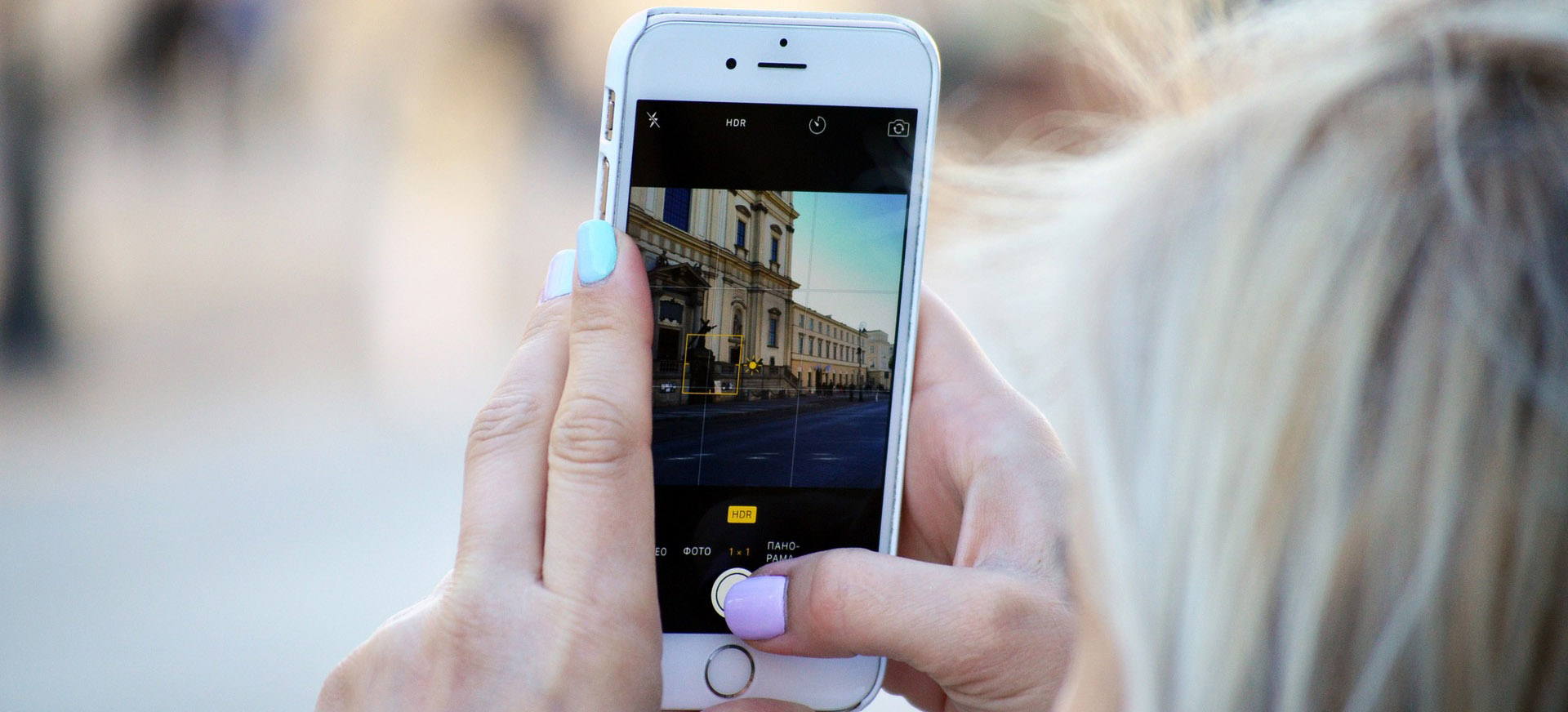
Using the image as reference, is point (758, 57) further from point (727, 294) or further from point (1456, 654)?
point (1456, 654)

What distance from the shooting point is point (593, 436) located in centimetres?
68

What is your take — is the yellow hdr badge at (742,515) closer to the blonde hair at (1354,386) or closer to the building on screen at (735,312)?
the building on screen at (735,312)

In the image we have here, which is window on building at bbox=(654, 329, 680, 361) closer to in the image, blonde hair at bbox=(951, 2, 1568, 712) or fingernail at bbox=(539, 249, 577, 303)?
fingernail at bbox=(539, 249, 577, 303)

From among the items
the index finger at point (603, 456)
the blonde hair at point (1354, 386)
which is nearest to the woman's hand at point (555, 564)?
the index finger at point (603, 456)

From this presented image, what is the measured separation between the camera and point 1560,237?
274 mm

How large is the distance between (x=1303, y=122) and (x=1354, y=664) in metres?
0.17

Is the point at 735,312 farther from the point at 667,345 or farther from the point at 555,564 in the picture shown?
the point at 555,564

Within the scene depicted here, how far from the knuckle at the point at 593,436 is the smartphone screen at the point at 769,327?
0.18 m

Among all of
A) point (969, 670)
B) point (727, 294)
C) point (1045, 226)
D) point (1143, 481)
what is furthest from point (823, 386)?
point (1143, 481)

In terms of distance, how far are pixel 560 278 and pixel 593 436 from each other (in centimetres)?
18

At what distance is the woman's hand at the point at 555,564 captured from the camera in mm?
667

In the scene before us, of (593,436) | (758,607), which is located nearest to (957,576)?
(758,607)

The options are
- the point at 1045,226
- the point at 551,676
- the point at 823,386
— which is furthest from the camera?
the point at 823,386

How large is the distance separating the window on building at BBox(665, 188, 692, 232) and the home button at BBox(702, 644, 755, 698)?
37cm
